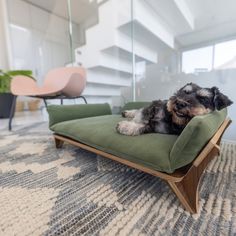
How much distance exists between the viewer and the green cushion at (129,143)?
0.73 metres

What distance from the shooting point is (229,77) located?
189 centimetres

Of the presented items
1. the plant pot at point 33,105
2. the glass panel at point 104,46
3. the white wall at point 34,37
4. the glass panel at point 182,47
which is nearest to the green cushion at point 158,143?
the glass panel at point 182,47

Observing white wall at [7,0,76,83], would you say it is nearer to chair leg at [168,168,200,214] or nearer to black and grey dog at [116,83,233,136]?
black and grey dog at [116,83,233,136]

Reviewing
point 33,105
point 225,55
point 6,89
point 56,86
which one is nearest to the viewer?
point 225,55

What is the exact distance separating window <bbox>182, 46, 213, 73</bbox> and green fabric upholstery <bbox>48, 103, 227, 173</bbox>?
140 centimetres

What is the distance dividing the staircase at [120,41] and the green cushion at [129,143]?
6.17ft

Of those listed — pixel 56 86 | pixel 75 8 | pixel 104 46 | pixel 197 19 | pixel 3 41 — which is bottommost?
pixel 56 86

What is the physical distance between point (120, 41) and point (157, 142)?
7.64 feet

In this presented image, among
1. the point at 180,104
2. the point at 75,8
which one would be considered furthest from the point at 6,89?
the point at 180,104

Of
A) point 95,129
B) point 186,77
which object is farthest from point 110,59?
point 95,129

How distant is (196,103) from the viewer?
2.85 ft

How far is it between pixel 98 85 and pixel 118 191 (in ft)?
9.15

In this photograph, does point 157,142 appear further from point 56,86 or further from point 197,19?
point 197,19

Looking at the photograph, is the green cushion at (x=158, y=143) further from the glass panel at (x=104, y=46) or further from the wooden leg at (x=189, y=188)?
the glass panel at (x=104, y=46)
